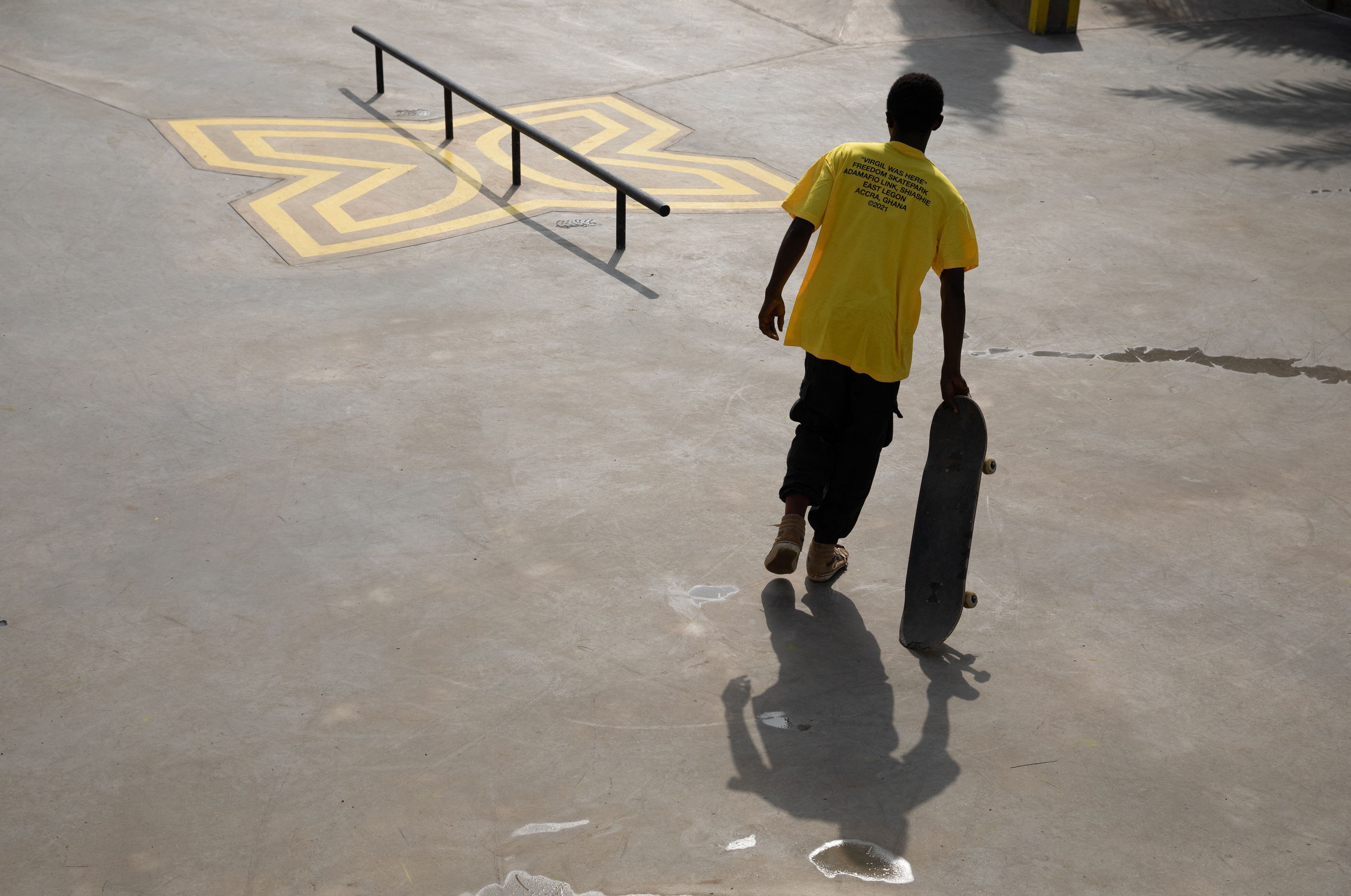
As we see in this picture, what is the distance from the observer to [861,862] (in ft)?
10.5

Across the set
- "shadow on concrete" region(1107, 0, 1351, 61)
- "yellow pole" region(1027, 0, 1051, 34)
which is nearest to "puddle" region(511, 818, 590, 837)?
"yellow pole" region(1027, 0, 1051, 34)

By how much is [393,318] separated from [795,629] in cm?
352

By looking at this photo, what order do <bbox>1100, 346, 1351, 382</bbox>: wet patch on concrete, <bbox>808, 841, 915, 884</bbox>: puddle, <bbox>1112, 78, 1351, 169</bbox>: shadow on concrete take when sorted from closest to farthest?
<bbox>808, 841, 915, 884</bbox>: puddle < <bbox>1100, 346, 1351, 382</bbox>: wet patch on concrete < <bbox>1112, 78, 1351, 169</bbox>: shadow on concrete

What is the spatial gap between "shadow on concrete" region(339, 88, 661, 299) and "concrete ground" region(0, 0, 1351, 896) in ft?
0.13

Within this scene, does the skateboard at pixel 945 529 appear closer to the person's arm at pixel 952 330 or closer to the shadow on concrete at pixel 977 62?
the person's arm at pixel 952 330

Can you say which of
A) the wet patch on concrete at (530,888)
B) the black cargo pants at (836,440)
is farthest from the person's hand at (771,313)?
the wet patch on concrete at (530,888)

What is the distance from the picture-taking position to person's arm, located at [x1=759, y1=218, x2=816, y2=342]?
13.3ft

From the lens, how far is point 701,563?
4.59 metres

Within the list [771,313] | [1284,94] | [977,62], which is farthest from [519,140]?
[1284,94]

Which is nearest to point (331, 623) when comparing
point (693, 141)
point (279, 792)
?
point (279, 792)

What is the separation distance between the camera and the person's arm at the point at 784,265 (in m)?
4.06

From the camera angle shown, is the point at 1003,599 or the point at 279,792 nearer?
the point at 279,792

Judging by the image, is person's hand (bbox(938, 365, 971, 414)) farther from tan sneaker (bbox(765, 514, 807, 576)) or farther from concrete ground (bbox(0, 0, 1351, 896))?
concrete ground (bbox(0, 0, 1351, 896))

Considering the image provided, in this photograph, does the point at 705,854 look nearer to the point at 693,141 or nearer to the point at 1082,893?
the point at 1082,893
